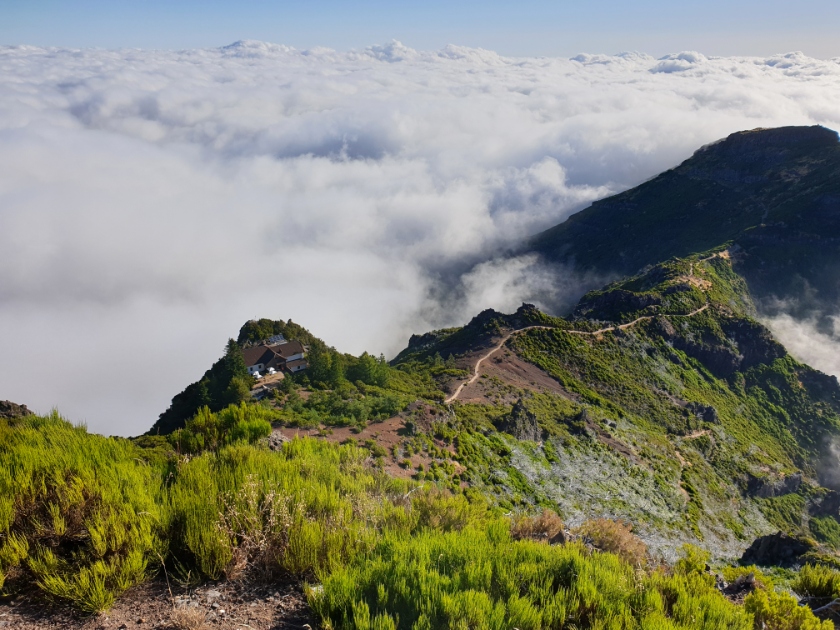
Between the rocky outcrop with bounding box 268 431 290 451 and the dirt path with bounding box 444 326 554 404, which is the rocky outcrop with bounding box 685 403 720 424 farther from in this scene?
the rocky outcrop with bounding box 268 431 290 451

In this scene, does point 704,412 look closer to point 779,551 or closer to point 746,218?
point 779,551

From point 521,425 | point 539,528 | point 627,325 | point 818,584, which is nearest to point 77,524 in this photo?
point 539,528

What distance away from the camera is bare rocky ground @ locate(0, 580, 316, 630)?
4.79 meters

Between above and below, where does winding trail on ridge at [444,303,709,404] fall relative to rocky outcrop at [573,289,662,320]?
below

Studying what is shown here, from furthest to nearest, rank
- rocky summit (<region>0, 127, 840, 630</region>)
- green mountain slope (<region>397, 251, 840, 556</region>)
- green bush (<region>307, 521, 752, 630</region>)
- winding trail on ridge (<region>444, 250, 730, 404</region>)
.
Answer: winding trail on ridge (<region>444, 250, 730, 404</region>) → green mountain slope (<region>397, 251, 840, 556</region>) → rocky summit (<region>0, 127, 840, 630</region>) → green bush (<region>307, 521, 752, 630</region>)

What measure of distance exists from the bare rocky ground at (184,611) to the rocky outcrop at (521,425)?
28.5 metres

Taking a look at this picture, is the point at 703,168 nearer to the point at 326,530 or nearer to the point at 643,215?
the point at 643,215

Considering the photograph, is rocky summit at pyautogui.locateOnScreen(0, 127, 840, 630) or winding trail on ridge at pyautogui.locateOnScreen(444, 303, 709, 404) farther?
winding trail on ridge at pyautogui.locateOnScreen(444, 303, 709, 404)

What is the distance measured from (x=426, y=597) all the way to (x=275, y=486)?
3042 millimetres

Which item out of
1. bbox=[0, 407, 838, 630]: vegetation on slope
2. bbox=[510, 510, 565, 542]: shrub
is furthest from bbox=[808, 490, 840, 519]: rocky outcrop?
bbox=[0, 407, 838, 630]: vegetation on slope

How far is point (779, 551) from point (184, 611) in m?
29.7

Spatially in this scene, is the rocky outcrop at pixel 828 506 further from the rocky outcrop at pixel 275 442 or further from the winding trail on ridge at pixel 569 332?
the rocky outcrop at pixel 275 442

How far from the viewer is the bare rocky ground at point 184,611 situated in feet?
15.7

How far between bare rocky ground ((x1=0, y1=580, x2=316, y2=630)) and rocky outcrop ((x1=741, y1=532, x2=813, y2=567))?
27.8 metres
